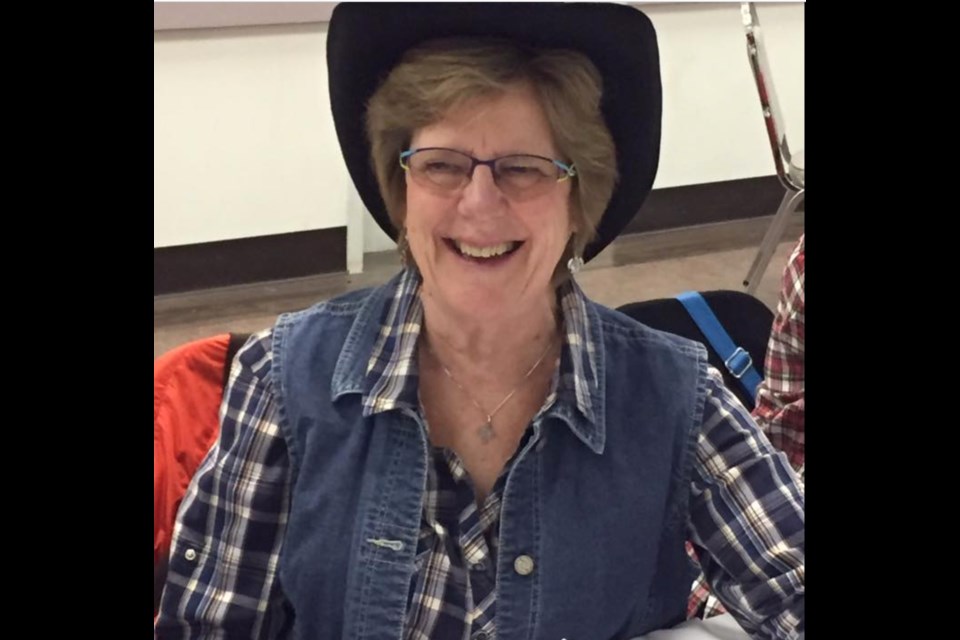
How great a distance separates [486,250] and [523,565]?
0.31m

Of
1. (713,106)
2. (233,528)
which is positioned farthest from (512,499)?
(713,106)

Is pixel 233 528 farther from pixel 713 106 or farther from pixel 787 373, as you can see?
pixel 713 106

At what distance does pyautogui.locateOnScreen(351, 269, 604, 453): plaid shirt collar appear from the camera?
951 mm

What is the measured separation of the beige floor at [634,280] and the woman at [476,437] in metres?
0.99

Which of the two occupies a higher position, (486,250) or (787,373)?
(486,250)

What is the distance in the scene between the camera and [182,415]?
46.6 inches

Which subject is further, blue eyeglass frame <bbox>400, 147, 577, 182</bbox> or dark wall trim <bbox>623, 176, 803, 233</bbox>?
dark wall trim <bbox>623, 176, 803, 233</bbox>

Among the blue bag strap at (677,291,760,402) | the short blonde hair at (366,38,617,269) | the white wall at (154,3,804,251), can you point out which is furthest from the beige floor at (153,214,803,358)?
the short blonde hair at (366,38,617,269)

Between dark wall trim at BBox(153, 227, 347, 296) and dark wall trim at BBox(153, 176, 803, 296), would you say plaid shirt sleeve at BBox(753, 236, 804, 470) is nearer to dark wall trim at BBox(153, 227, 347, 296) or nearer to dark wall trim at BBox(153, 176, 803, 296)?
dark wall trim at BBox(153, 176, 803, 296)

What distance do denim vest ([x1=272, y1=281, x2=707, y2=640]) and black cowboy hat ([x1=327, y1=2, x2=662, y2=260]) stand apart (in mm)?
219

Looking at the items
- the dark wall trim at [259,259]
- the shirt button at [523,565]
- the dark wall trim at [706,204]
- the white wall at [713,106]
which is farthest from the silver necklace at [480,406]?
the white wall at [713,106]
